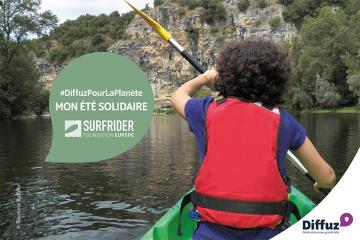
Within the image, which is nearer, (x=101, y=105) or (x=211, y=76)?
(x=211, y=76)

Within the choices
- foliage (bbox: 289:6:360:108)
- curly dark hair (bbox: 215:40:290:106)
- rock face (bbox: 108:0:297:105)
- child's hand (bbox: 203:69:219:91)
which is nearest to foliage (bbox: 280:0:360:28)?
rock face (bbox: 108:0:297:105)

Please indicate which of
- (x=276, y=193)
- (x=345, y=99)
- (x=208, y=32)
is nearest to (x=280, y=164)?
(x=276, y=193)

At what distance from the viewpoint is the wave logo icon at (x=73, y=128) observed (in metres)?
8.67

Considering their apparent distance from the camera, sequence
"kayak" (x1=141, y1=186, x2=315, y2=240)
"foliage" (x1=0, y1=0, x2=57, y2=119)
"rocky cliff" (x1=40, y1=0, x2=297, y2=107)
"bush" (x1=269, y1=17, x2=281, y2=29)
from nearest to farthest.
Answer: "kayak" (x1=141, y1=186, x2=315, y2=240), "foliage" (x1=0, y1=0, x2=57, y2=119), "bush" (x1=269, y1=17, x2=281, y2=29), "rocky cliff" (x1=40, y1=0, x2=297, y2=107)

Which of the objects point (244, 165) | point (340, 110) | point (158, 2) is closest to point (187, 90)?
point (244, 165)

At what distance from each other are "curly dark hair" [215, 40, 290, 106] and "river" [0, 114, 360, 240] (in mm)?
4361

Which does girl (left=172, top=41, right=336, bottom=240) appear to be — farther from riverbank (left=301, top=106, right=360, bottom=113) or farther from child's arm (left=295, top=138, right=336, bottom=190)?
riverbank (left=301, top=106, right=360, bottom=113)

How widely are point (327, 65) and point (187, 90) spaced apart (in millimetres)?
55594

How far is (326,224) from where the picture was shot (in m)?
2.21

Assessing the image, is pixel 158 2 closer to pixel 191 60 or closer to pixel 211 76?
pixel 191 60

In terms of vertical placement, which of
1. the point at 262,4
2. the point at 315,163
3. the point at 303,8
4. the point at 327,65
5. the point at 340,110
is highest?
the point at 262,4

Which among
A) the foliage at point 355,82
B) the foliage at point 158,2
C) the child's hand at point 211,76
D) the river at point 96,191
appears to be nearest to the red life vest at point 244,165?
the child's hand at point 211,76

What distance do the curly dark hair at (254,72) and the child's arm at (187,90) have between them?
0.41 feet

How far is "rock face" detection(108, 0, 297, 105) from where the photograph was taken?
9994cm
